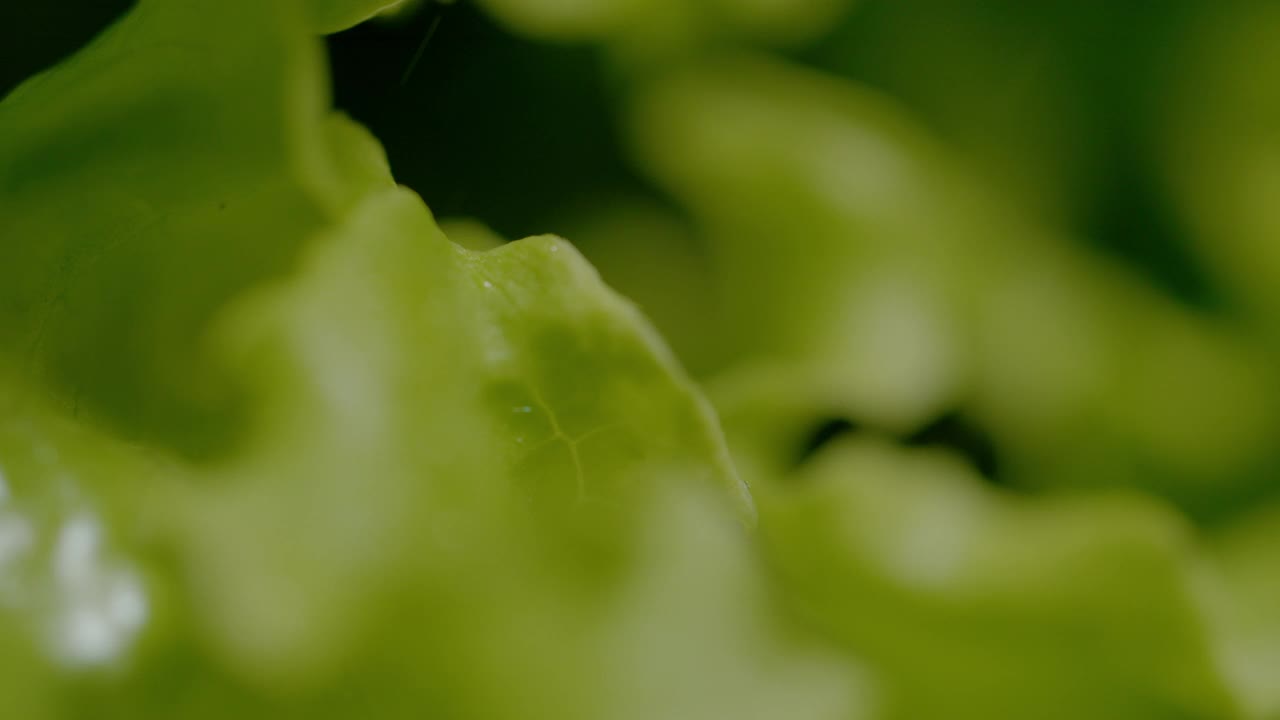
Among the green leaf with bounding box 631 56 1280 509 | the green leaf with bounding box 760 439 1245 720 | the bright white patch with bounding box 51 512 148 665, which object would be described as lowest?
the green leaf with bounding box 631 56 1280 509

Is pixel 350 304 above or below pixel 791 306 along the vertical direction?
above

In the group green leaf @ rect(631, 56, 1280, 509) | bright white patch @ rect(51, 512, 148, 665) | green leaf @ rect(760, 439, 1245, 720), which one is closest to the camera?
bright white patch @ rect(51, 512, 148, 665)

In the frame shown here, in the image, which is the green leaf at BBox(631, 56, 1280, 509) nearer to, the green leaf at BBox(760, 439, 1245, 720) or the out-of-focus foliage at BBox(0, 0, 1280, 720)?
the out-of-focus foliage at BBox(0, 0, 1280, 720)

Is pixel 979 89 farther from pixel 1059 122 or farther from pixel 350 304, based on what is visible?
pixel 350 304

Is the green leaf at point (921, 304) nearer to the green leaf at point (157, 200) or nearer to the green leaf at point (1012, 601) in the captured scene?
the green leaf at point (1012, 601)

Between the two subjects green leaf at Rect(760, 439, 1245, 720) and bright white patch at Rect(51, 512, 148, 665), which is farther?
green leaf at Rect(760, 439, 1245, 720)

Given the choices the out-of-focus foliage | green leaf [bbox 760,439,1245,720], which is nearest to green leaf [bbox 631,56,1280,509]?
the out-of-focus foliage

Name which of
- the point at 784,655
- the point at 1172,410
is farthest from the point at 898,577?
the point at 1172,410

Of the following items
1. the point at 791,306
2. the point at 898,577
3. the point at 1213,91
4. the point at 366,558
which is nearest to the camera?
the point at 366,558

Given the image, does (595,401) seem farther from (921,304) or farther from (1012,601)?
(921,304)
